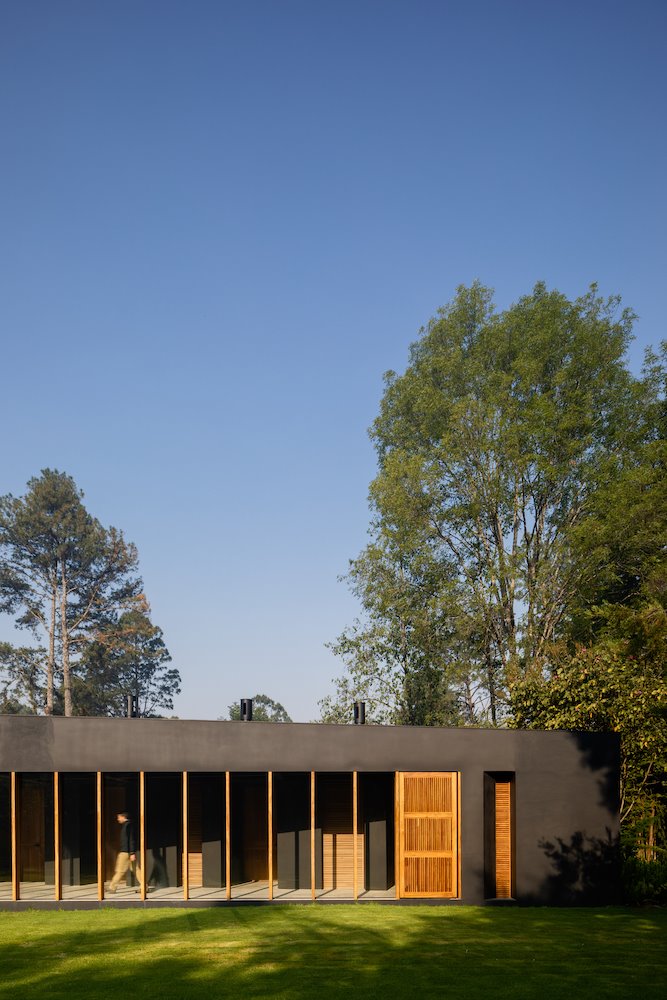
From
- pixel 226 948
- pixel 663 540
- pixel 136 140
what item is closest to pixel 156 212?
pixel 136 140

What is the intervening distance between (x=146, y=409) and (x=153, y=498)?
16.5 ft

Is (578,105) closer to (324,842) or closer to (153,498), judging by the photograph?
(324,842)

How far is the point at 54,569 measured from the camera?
149 feet

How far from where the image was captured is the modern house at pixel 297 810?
14.2 metres

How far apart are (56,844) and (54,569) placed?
3264cm

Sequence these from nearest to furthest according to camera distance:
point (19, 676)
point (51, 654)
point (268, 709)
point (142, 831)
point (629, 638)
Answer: point (142, 831)
point (629, 638)
point (19, 676)
point (51, 654)
point (268, 709)

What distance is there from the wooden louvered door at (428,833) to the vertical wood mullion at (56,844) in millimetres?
5158

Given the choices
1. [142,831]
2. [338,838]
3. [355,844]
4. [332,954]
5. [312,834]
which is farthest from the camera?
[338,838]

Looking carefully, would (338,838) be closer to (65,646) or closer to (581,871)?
(581,871)

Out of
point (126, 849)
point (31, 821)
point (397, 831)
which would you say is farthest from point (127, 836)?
point (397, 831)

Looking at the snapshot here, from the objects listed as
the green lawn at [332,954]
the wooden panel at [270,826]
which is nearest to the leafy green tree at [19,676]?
the wooden panel at [270,826]

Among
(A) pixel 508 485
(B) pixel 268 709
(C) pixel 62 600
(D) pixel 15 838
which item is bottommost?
(B) pixel 268 709

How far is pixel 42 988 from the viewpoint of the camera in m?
8.97

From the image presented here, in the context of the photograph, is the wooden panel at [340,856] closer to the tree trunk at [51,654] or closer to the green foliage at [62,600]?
the green foliage at [62,600]
